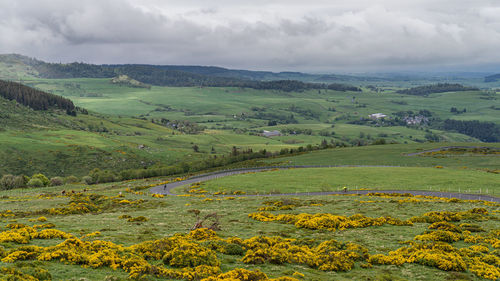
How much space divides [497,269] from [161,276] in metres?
21.6

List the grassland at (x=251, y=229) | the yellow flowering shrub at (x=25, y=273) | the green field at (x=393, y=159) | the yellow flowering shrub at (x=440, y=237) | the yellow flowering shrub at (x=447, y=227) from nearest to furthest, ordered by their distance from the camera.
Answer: the yellow flowering shrub at (x=25, y=273)
the grassland at (x=251, y=229)
the yellow flowering shrub at (x=440, y=237)
the yellow flowering shrub at (x=447, y=227)
the green field at (x=393, y=159)

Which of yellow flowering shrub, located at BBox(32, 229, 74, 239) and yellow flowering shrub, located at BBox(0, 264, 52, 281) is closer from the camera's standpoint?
yellow flowering shrub, located at BBox(0, 264, 52, 281)

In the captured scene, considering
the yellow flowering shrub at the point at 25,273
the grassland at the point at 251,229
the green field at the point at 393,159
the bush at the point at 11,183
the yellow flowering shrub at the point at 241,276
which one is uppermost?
the yellow flowering shrub at the point at 25,273

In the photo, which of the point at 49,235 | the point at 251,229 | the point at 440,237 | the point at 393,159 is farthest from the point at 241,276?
the point at 393,159

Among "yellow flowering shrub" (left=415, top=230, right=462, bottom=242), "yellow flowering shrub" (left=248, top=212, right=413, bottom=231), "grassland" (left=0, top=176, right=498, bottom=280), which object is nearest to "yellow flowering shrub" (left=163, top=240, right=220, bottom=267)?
"grassland" (left=0, top=176, right=498, bottom=280)

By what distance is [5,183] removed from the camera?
120 metres

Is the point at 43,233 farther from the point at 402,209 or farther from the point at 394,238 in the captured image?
the point at 402,209

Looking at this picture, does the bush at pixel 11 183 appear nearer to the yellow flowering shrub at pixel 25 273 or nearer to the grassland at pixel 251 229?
the grassland at pixel 251 229

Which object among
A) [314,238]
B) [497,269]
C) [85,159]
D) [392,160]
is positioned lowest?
[85,159]

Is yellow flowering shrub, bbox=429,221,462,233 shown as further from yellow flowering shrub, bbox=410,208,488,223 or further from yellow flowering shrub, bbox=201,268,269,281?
yellow flowering shrub, bbox=201,268,269,281

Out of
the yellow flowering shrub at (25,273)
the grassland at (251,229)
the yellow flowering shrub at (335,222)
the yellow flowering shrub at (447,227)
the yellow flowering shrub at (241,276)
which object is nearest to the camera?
the yellow flowering shrub at (25,273)

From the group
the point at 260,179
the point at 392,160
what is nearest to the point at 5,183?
the point at 260,179

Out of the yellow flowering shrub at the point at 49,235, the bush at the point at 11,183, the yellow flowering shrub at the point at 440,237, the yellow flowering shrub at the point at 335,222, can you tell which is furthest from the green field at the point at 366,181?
the bush at the point at 11,183

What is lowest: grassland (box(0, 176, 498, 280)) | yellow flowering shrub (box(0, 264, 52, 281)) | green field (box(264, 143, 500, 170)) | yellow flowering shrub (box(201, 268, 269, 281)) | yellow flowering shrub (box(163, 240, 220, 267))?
green field (box(264, 143, 500, 170))
